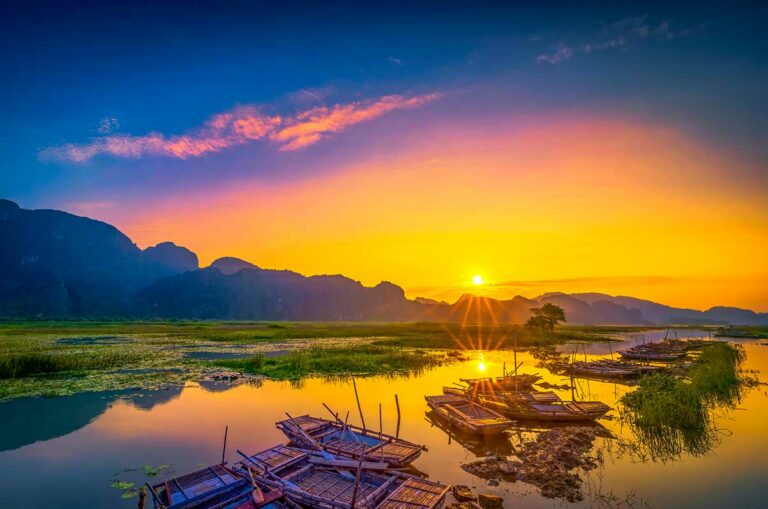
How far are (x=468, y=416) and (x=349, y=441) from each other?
564cm

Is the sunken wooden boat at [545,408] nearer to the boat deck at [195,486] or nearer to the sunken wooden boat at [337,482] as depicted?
the sunken wooden boat at [337,482]

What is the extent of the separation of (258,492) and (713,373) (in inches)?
1162

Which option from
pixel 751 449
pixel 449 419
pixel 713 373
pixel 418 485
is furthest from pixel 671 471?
pixel 713 373

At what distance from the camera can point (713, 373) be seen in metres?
25.0

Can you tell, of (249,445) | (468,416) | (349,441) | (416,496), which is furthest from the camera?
(468,416)

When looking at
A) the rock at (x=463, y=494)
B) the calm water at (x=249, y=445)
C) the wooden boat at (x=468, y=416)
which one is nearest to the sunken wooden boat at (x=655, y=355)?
the calm water at (x=249, y=445)

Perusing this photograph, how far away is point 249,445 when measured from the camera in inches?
600

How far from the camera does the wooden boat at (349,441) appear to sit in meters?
12.0

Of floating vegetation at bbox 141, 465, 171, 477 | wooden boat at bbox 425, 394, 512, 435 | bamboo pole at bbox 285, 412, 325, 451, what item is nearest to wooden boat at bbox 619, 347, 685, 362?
wooden boat at bbox 425, 394, 512, 435

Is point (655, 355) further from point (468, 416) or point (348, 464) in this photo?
point (348, 464)

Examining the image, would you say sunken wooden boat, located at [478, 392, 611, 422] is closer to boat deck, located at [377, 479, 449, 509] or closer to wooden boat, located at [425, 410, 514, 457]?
wooden boat, located at [425, 410, 514, 457]

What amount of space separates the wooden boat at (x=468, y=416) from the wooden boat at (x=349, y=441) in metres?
3.27

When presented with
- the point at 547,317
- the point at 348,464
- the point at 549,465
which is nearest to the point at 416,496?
the point at 348,464

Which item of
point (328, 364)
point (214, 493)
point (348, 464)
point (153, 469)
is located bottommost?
point (153, 469)
